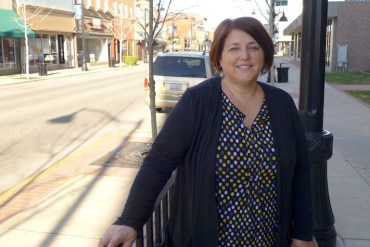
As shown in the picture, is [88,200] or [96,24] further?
[96,24]

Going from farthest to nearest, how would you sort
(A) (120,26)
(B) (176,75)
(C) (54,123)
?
(A) (120,26)
(B) (176,75)
(C) (54,123)

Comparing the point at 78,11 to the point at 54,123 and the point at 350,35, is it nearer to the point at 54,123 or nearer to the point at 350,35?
the point at 350,35

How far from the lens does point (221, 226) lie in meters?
1.95

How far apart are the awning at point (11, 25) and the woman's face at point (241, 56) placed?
87.4 feet

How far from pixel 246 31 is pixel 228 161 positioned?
0.59 meters

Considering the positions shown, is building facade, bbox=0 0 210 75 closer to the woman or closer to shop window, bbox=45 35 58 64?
shop window, bbox=45 35 58 64

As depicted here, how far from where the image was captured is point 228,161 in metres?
1.90

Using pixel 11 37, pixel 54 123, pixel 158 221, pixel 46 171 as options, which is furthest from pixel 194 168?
pixel 11 37

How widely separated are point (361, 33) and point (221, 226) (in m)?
32.9

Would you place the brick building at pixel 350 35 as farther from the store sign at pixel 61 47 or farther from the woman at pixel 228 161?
the woman at pixel 228 161

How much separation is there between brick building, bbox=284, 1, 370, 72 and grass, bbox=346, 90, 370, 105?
46.9ft

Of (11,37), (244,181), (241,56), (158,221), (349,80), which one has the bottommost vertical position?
(349,80)

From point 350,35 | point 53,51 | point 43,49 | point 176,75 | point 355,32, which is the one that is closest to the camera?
point 176,75

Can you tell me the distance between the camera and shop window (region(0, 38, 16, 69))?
2789 cm
